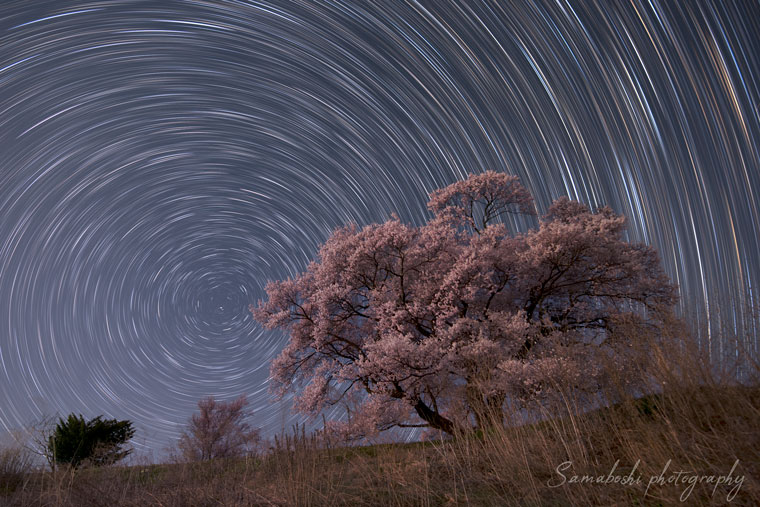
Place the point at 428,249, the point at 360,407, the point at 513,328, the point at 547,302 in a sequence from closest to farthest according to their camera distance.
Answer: the point at 513,328
the point at 360,407
the point at 428,249
the point at 547,302

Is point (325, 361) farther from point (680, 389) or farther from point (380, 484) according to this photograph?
point (680, 389)

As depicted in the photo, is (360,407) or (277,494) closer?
(277,494)

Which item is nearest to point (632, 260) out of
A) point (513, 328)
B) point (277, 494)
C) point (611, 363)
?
point (513, 328)

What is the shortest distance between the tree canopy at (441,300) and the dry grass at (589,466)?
20.8ft

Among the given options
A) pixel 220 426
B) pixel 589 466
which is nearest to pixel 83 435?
pixel 220 426

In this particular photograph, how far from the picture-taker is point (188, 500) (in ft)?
20.6

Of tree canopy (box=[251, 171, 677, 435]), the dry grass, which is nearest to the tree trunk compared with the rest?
tree canopy (box=[251, 171, 677, 435])

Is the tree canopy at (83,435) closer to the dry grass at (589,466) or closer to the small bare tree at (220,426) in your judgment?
the small bare tree at (220,426)

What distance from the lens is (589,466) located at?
5355 millimetres

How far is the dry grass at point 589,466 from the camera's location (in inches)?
160

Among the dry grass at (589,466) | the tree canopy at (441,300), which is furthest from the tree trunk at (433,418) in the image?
the dry grass at (589,466)

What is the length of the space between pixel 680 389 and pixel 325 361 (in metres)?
13.7

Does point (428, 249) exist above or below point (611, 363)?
above

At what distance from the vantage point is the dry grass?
13.3ft
